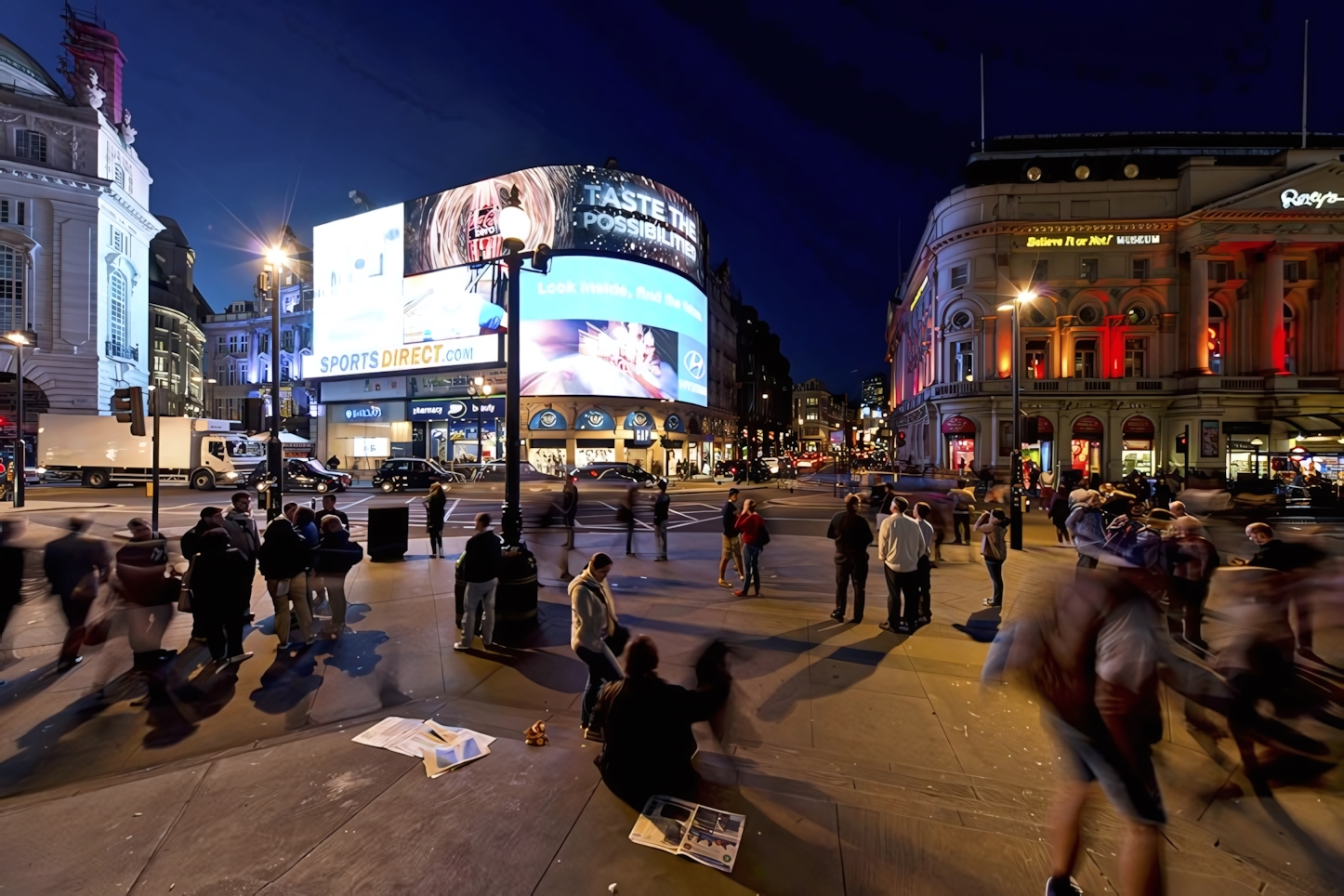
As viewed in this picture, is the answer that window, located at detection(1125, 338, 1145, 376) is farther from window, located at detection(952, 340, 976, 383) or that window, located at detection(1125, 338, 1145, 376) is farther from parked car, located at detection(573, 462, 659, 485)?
parked car, located at detection(573, 462, 659, 485)

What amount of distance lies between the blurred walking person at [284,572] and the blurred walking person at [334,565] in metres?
0.31

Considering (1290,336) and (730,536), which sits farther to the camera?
(1290,336)

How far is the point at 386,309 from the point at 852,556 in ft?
157

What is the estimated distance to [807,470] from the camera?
53188mm

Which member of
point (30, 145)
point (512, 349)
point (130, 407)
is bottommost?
point (130, 407)

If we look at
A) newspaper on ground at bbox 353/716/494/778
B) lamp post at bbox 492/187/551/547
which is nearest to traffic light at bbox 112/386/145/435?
lamp post at bbox 492/187/551/547

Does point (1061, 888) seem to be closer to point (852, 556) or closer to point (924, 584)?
point (852, 556)

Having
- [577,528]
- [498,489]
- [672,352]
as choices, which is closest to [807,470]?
[672,352]

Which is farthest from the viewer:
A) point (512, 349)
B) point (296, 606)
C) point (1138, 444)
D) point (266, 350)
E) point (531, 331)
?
point (266, 350)

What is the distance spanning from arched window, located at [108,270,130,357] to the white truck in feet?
69.0

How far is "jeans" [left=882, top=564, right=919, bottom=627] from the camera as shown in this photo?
7.43 meters

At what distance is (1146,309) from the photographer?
120 ft

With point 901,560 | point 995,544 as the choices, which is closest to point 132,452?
point 901,560

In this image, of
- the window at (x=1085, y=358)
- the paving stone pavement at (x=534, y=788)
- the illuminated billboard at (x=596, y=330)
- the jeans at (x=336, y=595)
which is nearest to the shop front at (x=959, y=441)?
the window at (x=1085, y=358)
